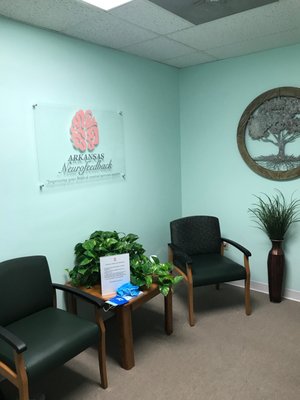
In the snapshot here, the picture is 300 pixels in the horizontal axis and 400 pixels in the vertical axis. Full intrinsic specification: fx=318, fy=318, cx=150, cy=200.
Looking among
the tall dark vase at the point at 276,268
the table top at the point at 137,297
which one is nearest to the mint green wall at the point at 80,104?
the table top at the point at 137,297

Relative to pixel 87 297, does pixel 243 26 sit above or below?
above

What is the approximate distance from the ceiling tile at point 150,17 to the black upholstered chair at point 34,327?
5.64 feet

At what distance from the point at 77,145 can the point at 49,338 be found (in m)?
1.41

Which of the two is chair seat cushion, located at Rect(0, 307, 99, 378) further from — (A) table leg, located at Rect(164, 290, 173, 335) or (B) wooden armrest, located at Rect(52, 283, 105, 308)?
(A) table leg, located at Rect(164, 290, 173, 335)

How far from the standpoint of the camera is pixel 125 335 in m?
2.15

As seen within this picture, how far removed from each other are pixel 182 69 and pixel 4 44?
6.75 feet

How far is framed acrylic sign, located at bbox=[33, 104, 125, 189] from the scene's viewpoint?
230 centimetres

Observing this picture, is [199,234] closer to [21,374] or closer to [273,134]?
[273,134]

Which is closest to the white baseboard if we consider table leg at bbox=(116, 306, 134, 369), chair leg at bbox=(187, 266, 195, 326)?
chair leg at bbox=(187, 266, 195, 326)

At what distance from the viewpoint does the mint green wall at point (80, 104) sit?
6.93ft

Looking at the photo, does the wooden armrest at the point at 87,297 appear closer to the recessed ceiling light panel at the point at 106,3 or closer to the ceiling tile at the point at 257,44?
the recessed ceiling light panel at the point at 106,3

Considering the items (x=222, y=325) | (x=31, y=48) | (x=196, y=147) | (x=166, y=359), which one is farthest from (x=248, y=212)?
(x=31, y=48)

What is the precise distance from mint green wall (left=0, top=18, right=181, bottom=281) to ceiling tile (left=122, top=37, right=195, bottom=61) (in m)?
0.11

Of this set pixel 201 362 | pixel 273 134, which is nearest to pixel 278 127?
pixel 273 134
